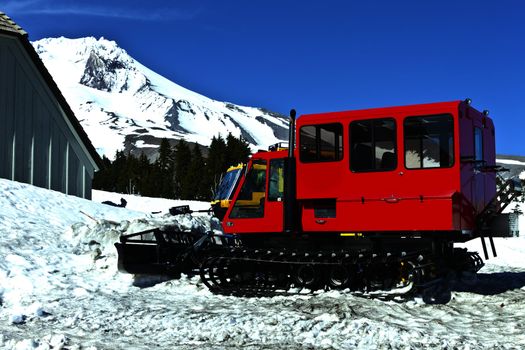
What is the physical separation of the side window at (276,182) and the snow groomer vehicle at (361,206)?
0.02 metres

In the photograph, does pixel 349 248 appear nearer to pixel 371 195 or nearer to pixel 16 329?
pixel 371 195

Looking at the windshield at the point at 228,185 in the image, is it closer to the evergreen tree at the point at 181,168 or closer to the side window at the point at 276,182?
the side window at the point at 276,182

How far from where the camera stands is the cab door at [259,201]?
11.3 meters

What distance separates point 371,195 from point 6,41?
46.8 feet

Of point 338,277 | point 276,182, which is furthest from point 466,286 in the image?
point 276,182

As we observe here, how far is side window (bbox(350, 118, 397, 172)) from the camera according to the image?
33.7 ft

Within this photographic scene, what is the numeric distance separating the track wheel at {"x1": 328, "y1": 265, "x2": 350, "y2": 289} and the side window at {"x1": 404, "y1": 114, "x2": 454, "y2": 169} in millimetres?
2144

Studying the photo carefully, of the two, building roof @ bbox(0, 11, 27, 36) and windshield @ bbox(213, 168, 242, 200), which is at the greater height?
building roof @ bbox(0, 11, 27, 36)

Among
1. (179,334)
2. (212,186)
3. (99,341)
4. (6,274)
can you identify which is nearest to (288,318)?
(179,334)

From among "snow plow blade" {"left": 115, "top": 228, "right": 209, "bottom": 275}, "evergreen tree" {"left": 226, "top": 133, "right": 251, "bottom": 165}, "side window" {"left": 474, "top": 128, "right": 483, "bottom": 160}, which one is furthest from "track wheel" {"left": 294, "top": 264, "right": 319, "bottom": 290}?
"evergreen tree" {"left": 226, "top": 133, "right": 251, "bottom": 165}

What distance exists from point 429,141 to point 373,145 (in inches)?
36.8

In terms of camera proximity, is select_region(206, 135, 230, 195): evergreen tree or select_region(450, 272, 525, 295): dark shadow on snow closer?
select_region(450, 272, 525, 295): dark shadow on snow

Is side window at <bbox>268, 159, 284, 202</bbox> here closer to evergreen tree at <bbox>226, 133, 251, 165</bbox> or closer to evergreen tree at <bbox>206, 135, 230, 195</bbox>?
evergreen tree at <bbox>206, 135, 230, 195</bbox>

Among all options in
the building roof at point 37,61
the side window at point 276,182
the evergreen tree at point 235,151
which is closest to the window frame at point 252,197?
the side window at point 276,182
